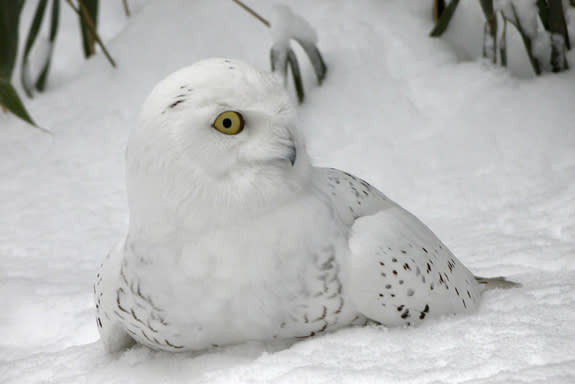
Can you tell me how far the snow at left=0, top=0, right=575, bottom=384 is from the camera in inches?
64.6

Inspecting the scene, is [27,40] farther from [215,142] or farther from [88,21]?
[215,142]

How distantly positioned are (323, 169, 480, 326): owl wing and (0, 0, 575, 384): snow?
60 mm

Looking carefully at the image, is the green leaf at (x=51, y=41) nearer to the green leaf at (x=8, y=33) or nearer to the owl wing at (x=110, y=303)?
the green leaf at (x=8, y=33)

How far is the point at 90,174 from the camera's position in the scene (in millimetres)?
3574

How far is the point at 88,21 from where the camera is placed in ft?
12.2

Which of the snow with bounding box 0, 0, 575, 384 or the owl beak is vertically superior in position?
the owl beak

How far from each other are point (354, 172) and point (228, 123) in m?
1.88

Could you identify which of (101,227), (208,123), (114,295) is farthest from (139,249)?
(101,227)

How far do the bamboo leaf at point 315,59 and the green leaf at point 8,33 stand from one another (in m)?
1.34

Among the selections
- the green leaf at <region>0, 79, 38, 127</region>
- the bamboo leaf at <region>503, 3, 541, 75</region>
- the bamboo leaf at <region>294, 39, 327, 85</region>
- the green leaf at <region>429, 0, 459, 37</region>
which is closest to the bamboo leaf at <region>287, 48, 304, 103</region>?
the bamboo leaf at <region>294, 39, 327, 85</region>

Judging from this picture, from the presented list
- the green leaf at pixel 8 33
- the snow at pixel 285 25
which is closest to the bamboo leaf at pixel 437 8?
the snow at pixel 285 25

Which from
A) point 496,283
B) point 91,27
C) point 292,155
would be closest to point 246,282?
point 292,155

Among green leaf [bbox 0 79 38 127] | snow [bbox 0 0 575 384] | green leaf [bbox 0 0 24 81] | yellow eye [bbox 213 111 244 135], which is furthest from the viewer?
green leaf [bbox 0 0 24 81]

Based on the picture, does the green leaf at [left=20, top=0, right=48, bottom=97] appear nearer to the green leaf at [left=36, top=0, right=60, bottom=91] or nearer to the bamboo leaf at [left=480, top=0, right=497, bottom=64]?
the green leaf at [left=36, top=0, right=60, bottom=91]
